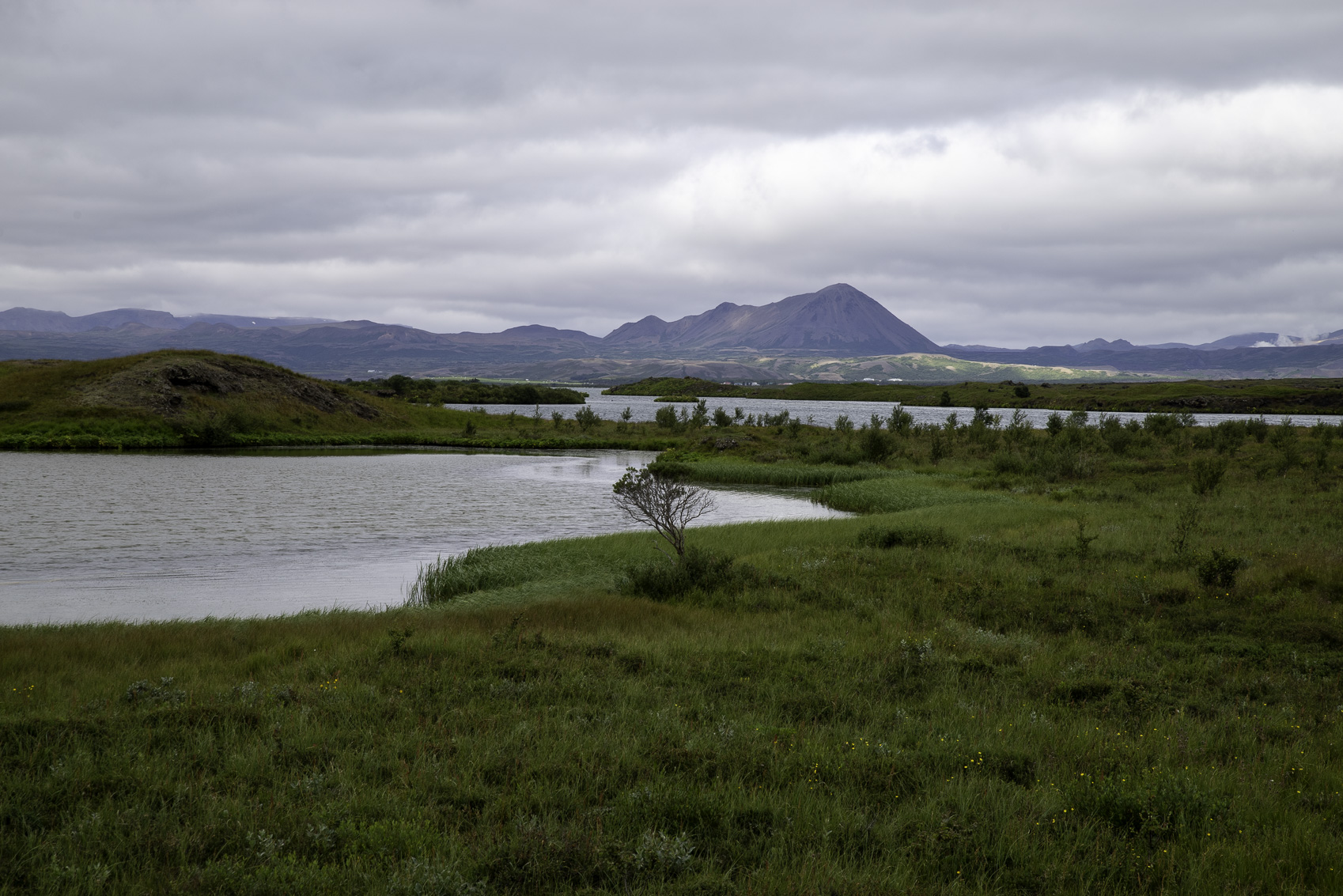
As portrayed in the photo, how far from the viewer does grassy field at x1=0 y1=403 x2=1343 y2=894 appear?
18.6 ft

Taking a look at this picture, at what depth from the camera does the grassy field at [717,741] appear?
5.66m

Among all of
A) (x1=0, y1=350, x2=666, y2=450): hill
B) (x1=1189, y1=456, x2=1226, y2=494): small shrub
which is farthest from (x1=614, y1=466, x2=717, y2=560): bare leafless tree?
(x1=0, y1=350, x2=666, y2=450): hill

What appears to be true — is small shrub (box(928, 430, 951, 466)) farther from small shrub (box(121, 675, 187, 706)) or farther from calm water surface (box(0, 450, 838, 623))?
small shrub (box(121, 675, 187, 706))

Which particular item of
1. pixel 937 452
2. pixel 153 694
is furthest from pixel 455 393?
pixel 153 694

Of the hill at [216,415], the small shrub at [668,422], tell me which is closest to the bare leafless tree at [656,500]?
the hill at [216,415]

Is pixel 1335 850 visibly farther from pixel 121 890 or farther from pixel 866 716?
pixel 121 890

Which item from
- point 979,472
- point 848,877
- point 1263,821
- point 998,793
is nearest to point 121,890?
point 848,877

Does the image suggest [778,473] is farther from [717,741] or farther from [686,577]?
[717,741]

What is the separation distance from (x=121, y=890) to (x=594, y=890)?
321 cm

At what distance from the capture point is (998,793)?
22.4ft

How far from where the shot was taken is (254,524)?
1093 inches

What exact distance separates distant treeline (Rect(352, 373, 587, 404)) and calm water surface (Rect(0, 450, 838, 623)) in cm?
8138

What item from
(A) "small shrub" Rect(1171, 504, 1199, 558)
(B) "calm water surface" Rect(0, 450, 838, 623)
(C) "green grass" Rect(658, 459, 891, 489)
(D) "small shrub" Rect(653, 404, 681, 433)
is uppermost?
(D) "small shrub" Rect(653, 404, 681, 433)

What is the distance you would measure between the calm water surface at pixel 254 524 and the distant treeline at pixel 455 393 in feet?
267
